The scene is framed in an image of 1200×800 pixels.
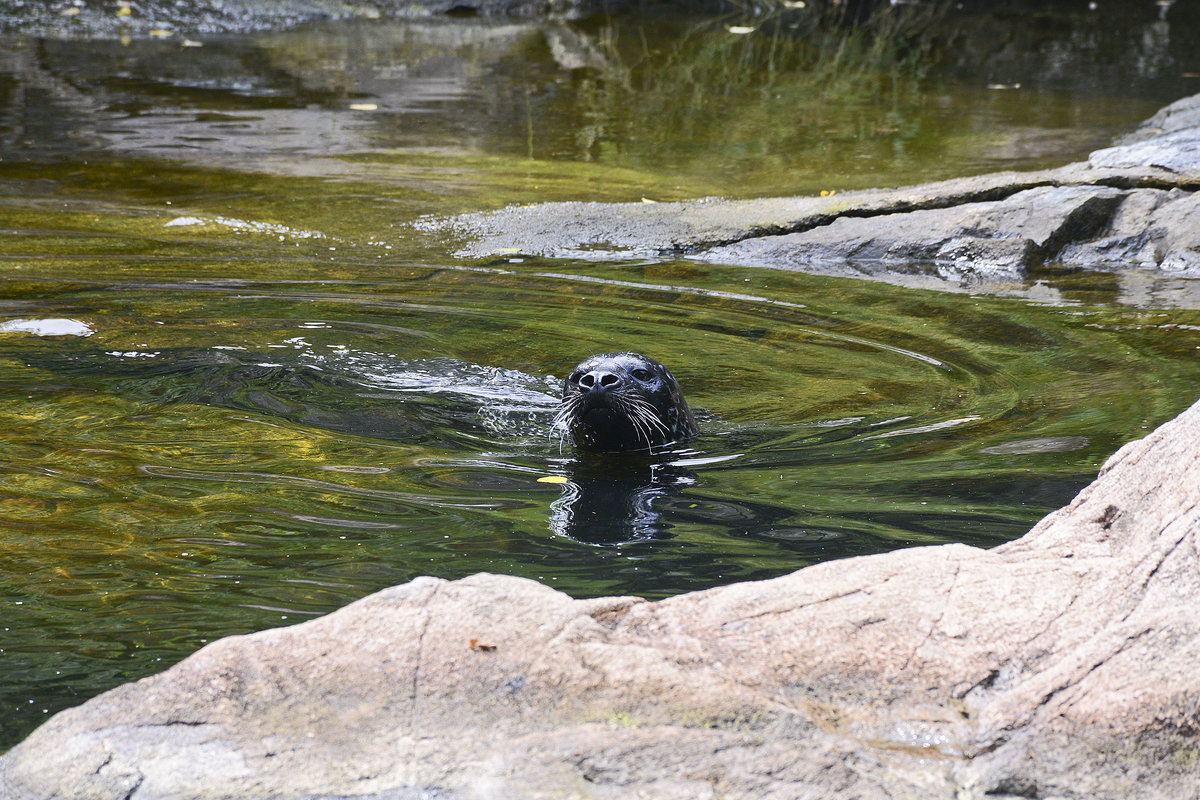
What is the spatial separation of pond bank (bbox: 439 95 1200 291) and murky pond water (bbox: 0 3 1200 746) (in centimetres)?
36

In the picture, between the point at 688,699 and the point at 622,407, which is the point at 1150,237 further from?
the point at 688,699

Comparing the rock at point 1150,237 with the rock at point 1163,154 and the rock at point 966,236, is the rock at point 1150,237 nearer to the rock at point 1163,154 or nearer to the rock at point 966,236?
the rock at point 966,236

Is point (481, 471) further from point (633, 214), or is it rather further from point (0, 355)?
point (633, 214)

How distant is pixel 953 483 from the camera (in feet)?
14.5

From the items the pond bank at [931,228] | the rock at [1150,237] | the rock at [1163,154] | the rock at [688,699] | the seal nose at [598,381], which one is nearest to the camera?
the rock at [688,699]

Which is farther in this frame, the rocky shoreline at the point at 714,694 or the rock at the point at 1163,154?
the rock at the point at 1163,154

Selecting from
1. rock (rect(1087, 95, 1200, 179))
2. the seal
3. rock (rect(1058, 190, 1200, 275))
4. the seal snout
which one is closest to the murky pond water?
the seal

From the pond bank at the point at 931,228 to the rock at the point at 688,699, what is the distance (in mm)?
5698

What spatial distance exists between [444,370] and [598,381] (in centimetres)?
135

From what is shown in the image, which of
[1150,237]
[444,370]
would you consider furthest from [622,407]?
[1150,237]

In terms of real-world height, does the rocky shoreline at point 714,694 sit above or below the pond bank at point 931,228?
below

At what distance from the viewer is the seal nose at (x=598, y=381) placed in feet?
16.9

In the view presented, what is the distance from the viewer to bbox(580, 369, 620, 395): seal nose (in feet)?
16.9

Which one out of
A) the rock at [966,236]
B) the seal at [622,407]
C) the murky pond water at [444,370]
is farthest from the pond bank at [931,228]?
the seal at [622,407]
